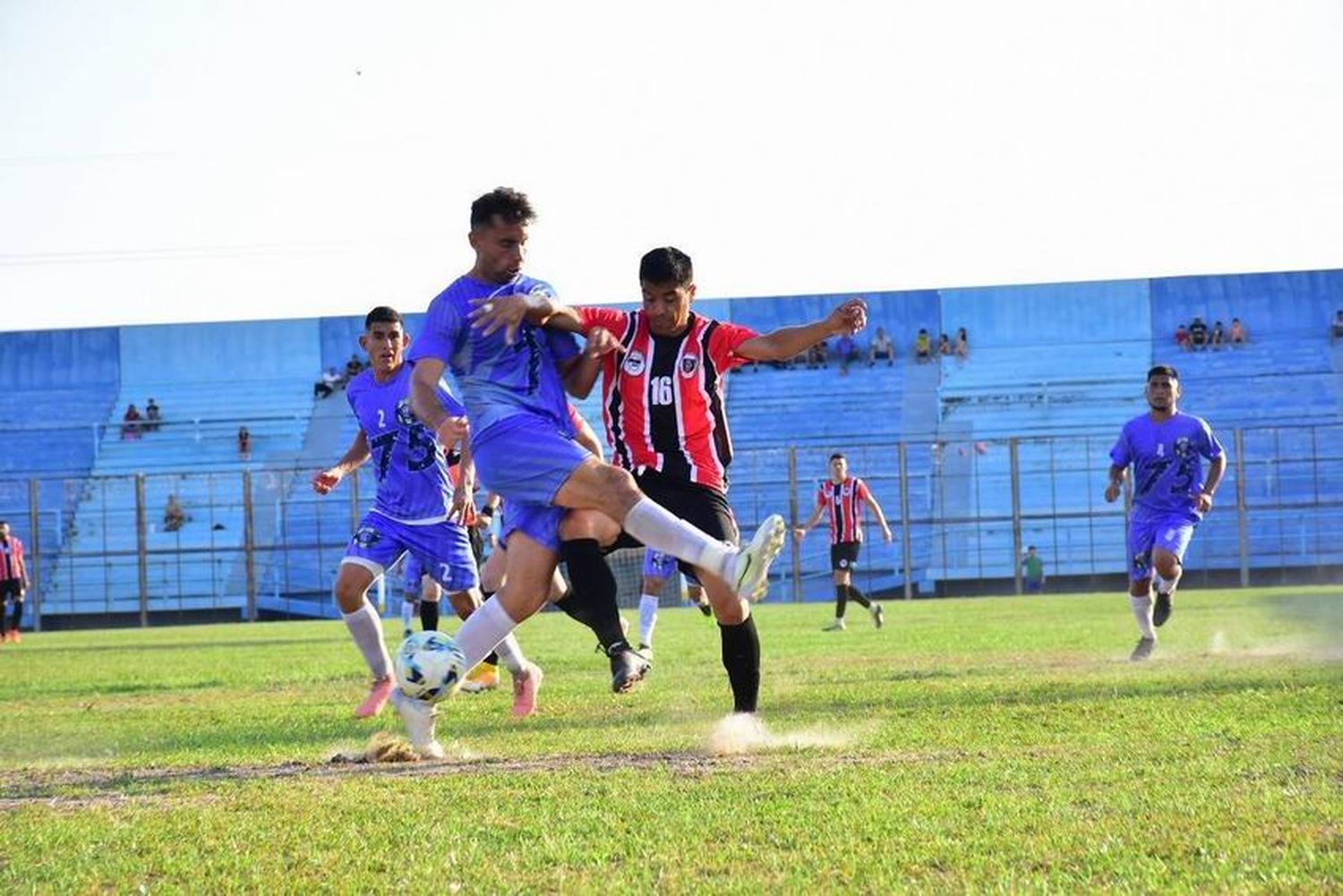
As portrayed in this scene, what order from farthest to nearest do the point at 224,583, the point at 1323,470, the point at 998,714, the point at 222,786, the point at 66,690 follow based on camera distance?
the point at 224,583 → the point at 1323,470 → the point at 66,690 → the point at 998,714 → the point at 222,786

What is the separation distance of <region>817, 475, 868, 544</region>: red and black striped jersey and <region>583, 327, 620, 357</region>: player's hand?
17.7 metres

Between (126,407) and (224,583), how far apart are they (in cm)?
1047

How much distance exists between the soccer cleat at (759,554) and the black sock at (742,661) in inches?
38.6

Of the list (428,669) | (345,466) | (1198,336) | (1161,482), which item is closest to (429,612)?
(345,466)

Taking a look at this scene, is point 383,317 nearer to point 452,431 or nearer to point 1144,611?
point 452,431

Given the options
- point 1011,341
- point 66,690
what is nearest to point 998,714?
point 66,690

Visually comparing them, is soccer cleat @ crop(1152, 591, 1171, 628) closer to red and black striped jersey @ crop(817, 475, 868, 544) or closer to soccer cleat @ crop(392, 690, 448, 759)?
soccer cleat @ crop(392, 690, 448, 759)

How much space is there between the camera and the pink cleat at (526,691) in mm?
9781

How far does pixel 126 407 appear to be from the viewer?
50.1 meters

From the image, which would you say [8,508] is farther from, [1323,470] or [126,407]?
[1323,470]

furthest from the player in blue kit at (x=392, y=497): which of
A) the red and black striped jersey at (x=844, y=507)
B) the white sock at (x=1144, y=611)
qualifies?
the red and black striped jersey at (x=844, y=507)

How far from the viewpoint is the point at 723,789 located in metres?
5.80

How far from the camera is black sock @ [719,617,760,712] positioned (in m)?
7.90

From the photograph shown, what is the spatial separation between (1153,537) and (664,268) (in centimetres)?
801
